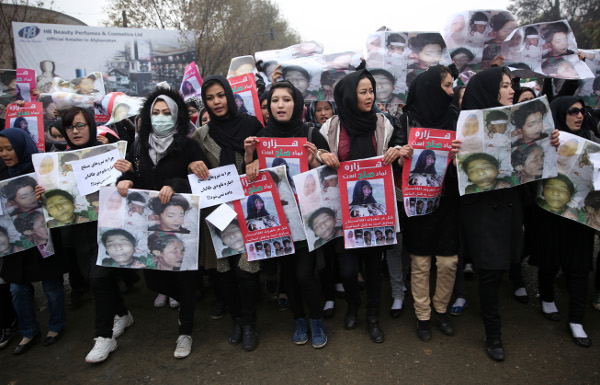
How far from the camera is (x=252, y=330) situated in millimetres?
3070

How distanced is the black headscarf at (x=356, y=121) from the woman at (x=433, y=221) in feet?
0.86

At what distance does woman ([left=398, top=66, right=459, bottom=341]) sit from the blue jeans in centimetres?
312

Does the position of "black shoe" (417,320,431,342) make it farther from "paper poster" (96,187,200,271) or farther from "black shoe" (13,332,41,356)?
"black shoe" (13,332,41,356)

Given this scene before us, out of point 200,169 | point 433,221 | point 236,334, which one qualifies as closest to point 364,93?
point 433,221

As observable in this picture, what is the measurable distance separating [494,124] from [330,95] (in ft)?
7.07

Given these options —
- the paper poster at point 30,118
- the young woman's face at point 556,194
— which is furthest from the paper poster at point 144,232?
the young woman's face at point 556,194

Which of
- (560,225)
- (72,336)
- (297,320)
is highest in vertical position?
(560,225)

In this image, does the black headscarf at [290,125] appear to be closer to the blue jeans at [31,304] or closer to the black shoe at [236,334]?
the black shoe at [236,334]

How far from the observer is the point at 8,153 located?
3.07m

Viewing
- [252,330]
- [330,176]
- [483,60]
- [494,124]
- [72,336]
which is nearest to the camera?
[494,124]

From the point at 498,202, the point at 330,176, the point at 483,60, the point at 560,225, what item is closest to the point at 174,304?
the point at 330,176

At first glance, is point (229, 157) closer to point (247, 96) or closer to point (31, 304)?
point (247, 96)

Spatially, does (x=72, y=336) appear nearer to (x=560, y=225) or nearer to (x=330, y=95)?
(x=330, y=95)

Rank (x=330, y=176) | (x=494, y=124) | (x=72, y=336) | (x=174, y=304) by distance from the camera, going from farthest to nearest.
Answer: (x=174, y=304) → (x=72, y=336) → (x=330, y=176) → (x=494, y=124)
